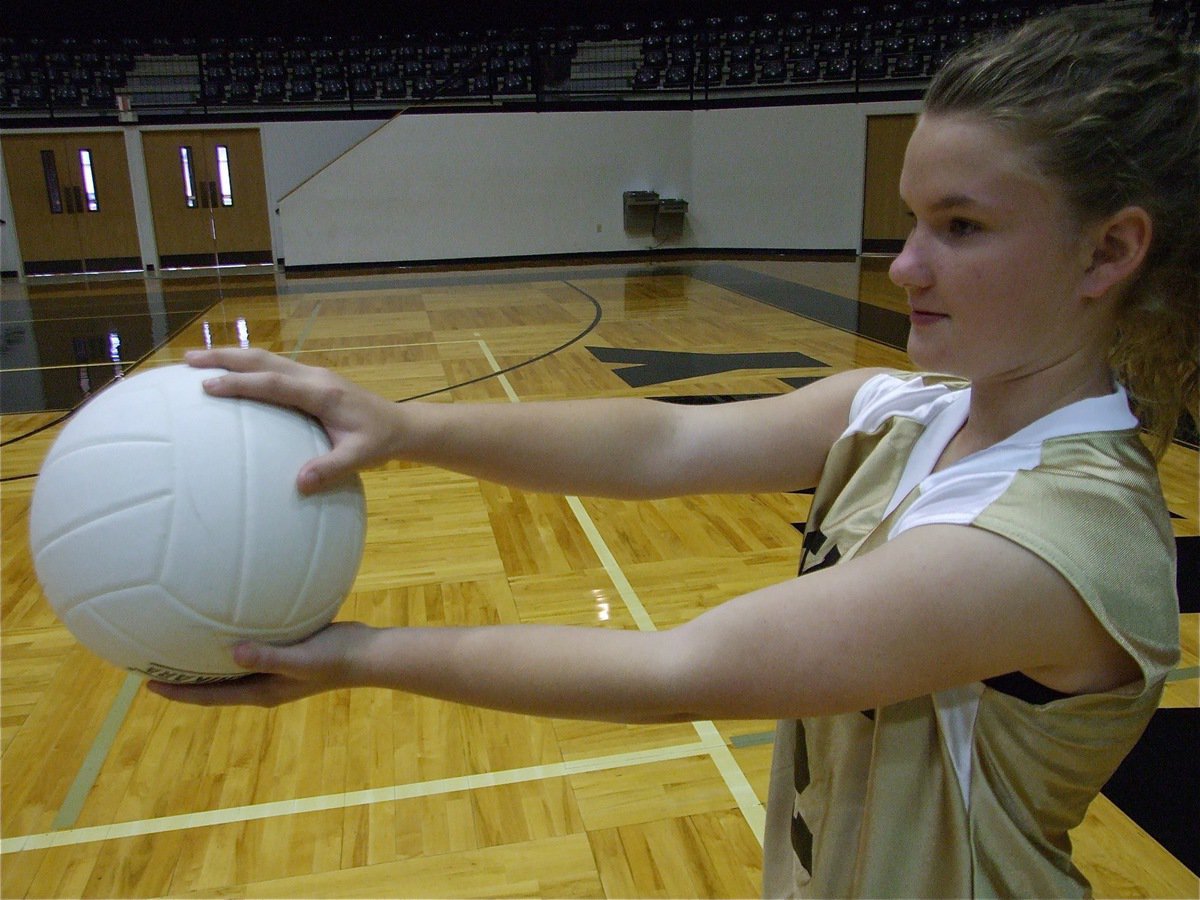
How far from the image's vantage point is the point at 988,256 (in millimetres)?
720

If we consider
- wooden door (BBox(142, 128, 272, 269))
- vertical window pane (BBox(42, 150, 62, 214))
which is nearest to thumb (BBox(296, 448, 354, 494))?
wooden door (BBox(142, 128, 272, 269))

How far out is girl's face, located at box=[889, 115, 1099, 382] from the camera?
2.33 feet

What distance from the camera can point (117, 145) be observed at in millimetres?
12148

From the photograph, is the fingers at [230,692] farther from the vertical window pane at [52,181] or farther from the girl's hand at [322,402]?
the vertical window pane at [52,181]

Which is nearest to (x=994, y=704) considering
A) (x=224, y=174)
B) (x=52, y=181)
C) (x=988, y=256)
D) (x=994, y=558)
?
(x=994, y=558)

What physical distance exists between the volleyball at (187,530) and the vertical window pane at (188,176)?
1281 centimetres

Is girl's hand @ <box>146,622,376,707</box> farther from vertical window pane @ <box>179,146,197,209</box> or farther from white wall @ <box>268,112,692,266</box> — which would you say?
vertical window pane @ <box>179,146,197,209</box>

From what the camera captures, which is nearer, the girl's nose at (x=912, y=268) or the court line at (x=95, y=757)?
the girl's nose at (x=912, y=268)

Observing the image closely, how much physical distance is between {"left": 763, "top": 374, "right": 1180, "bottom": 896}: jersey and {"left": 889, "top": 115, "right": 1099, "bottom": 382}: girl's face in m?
0.07

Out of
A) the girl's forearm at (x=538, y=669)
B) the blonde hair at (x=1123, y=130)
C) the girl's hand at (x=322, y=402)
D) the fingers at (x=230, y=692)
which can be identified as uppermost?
the blonde hair at (x=1123, y=130)

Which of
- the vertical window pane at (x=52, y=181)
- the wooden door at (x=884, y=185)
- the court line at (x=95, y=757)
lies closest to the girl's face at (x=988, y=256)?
the court line at (x=95, y=757)

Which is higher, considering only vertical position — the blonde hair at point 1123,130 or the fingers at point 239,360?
the blonde hair at point 1123,130

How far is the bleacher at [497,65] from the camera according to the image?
12.4 metres

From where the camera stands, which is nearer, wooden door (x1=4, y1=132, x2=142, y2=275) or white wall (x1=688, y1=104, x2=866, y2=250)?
wooden door (x1=4, y1=132, x2=142, y2=275)
